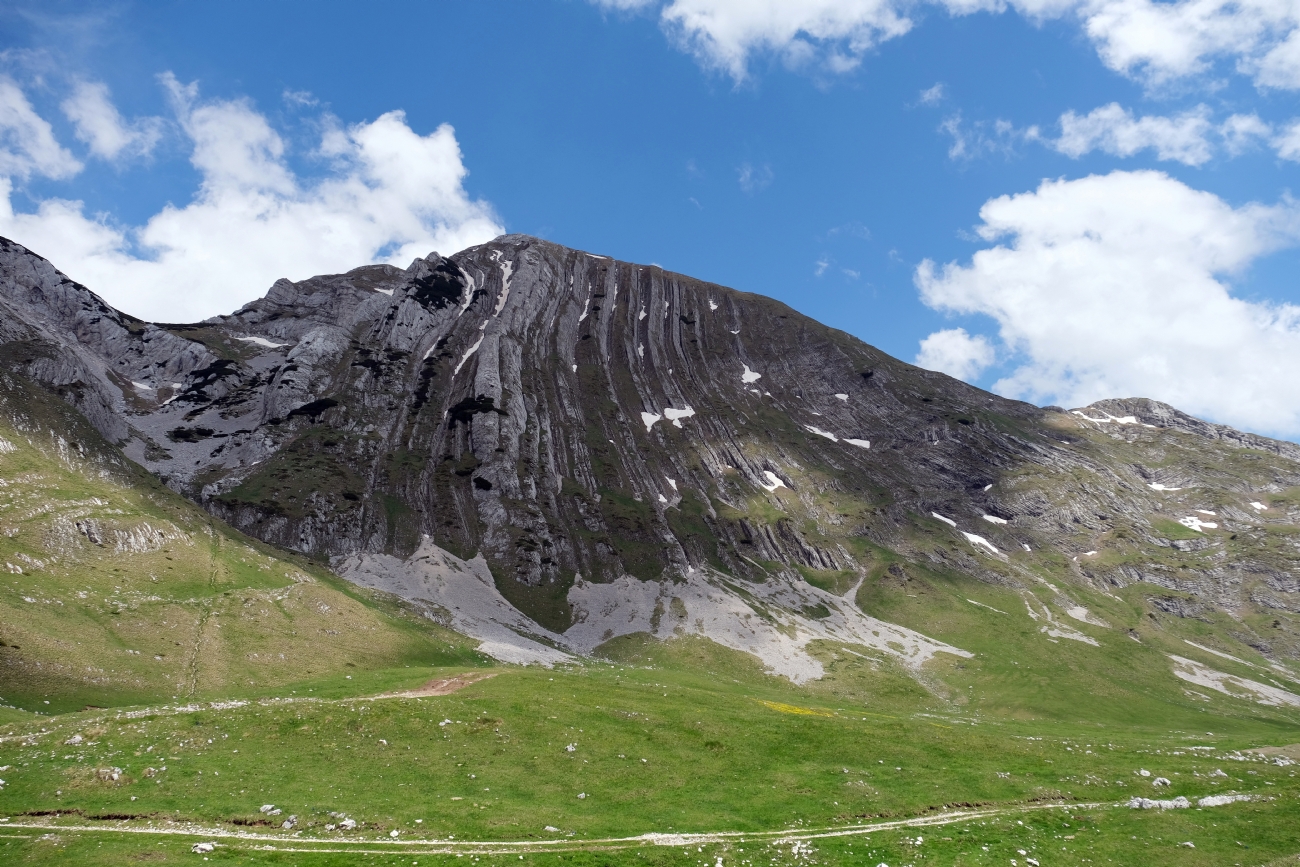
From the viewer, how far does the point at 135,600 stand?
69.5 meters

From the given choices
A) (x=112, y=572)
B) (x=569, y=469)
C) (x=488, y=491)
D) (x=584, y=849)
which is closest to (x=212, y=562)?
(x=112, y=572)

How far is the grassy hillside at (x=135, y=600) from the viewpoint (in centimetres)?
5631

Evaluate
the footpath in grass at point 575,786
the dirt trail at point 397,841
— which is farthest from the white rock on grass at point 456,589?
the dirt trail at point 397,841

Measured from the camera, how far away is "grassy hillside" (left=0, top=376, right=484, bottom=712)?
56312 mm

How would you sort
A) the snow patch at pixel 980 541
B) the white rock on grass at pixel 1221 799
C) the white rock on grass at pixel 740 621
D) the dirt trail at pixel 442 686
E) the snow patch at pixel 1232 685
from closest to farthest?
1. the white rock on grass at pixel 1221 799
2. the dirt trail at pixel 442 686
3. the white rock on grass at pixel 740 621
4. the snow patch at pixel 1232 685
5. the snow patch at pixel 980 541

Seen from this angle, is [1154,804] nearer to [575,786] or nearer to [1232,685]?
[575,786]

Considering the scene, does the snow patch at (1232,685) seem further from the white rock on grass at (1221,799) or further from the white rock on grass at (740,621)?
the white rock on grass at (1221,799)

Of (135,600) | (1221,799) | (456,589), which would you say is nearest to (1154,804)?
(1221,799)

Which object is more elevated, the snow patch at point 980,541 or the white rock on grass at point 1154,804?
the snow patch at point 980,541

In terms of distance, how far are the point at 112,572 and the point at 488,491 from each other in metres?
99.3

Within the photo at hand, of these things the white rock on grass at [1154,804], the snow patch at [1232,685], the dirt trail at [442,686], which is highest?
the snow patch at [1232,685]

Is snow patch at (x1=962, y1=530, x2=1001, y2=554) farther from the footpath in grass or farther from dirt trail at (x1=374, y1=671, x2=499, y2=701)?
dirt trail at (x1=374, y1=671, x2=499, y2=701)

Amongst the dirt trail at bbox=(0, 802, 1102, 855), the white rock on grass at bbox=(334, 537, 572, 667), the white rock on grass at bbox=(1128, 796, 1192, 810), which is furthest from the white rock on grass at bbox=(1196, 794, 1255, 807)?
the white rock on grass at bbox=(334, 537, 572, 667)

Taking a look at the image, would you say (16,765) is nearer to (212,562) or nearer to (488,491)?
(212,562)
